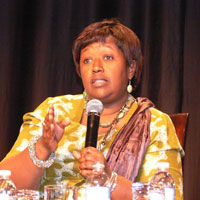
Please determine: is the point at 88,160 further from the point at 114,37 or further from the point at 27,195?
the point at 114,37

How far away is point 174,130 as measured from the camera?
2.21 m

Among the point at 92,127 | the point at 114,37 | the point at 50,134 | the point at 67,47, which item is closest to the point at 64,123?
the point at 50,134

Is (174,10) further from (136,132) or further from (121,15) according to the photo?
(136,132)

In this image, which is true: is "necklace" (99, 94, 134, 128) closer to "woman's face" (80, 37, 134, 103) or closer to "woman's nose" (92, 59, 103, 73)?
"woman's face" (80, 37, 134, 103)

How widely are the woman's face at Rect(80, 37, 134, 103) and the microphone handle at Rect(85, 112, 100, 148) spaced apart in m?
0.64

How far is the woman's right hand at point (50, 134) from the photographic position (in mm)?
1583

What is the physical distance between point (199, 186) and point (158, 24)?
41.8 inches

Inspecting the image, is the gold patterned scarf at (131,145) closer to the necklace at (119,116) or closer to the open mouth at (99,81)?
the necklace at (119,116)

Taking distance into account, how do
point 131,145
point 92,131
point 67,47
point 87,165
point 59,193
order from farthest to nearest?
1. point 67,47
2. point 131,145
3. point 92,131
4. point 87,165
5. point 59,193

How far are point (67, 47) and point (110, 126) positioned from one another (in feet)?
3.63

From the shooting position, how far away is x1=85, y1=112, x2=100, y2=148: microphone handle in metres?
A: 1.40

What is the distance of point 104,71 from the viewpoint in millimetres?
2100

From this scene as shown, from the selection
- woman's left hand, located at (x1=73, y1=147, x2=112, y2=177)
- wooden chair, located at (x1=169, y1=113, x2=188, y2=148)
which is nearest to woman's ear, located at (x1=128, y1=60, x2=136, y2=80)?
wooden chair, located at (x1=169, y1=113, x2=188, y2=148)

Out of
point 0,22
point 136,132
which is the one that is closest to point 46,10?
point 0,22
